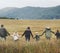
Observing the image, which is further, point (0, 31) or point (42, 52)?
point (0, 31)

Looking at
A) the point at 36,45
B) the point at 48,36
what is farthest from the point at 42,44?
the point at 48,36

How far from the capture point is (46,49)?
17.4m

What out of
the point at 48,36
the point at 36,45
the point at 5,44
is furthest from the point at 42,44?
the point at 48,36

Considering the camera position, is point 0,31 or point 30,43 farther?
point 0,31

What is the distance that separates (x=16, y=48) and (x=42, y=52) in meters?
1.26

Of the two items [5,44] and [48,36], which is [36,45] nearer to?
[5,44]

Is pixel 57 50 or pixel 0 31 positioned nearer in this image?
pixel 57 50

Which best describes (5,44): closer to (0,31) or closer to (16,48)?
(16,48)

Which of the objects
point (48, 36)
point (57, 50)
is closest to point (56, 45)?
point (57, 50)

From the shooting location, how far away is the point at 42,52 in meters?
17.2

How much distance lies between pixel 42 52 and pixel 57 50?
75cm

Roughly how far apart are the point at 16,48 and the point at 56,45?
1954mm

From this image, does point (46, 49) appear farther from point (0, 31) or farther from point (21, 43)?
point (0, 31)

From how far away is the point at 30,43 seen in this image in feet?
59.1
